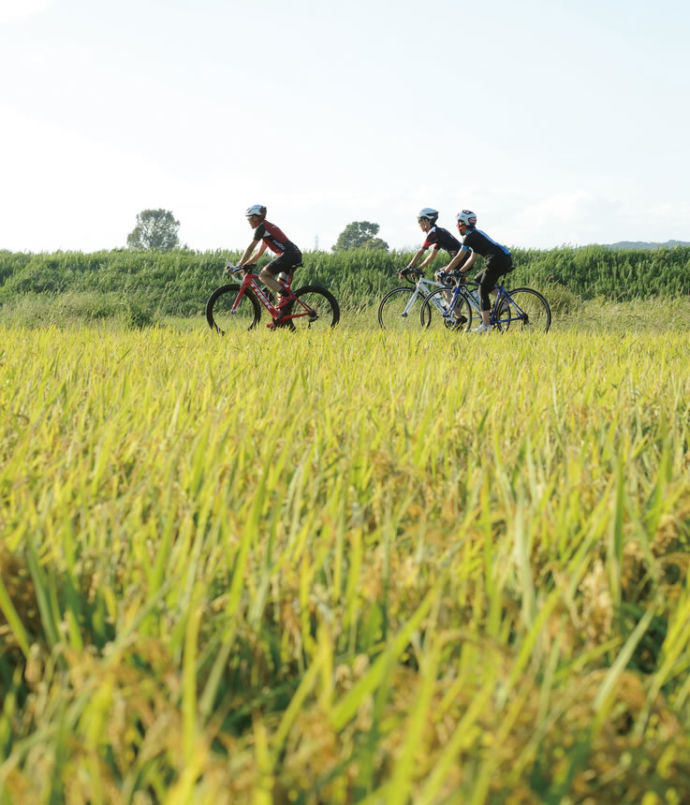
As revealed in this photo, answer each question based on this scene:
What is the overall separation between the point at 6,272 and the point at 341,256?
1016cm

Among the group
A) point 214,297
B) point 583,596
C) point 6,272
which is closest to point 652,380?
point 583,596

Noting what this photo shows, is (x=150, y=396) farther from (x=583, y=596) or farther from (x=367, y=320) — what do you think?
(x=367, y=320)

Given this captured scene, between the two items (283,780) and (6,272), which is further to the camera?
(6,272)

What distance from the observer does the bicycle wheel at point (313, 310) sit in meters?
9.87

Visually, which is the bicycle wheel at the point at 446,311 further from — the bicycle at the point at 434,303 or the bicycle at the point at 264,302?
the bicycle at the point at 264,302

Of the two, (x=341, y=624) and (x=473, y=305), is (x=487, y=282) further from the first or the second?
(x=341, y=624)

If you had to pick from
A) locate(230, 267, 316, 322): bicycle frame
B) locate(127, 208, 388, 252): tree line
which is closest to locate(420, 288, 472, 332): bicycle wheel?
locate(230, 267, 316, 322): bicycle frame

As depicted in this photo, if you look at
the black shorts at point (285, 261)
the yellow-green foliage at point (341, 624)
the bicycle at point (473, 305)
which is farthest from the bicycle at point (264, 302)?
the yellow-green foliage at point (341, 624)

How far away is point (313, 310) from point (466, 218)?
8.13 feet

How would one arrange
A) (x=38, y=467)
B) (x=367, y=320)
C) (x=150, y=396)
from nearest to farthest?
(x=38, y=467) → (x=150, y=396) → (x=367, y=320)

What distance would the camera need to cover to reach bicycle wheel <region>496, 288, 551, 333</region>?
10984mm

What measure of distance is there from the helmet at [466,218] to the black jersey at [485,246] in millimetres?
119

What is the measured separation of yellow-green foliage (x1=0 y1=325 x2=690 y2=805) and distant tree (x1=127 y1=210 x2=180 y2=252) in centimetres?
9149

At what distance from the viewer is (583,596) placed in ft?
4.28
